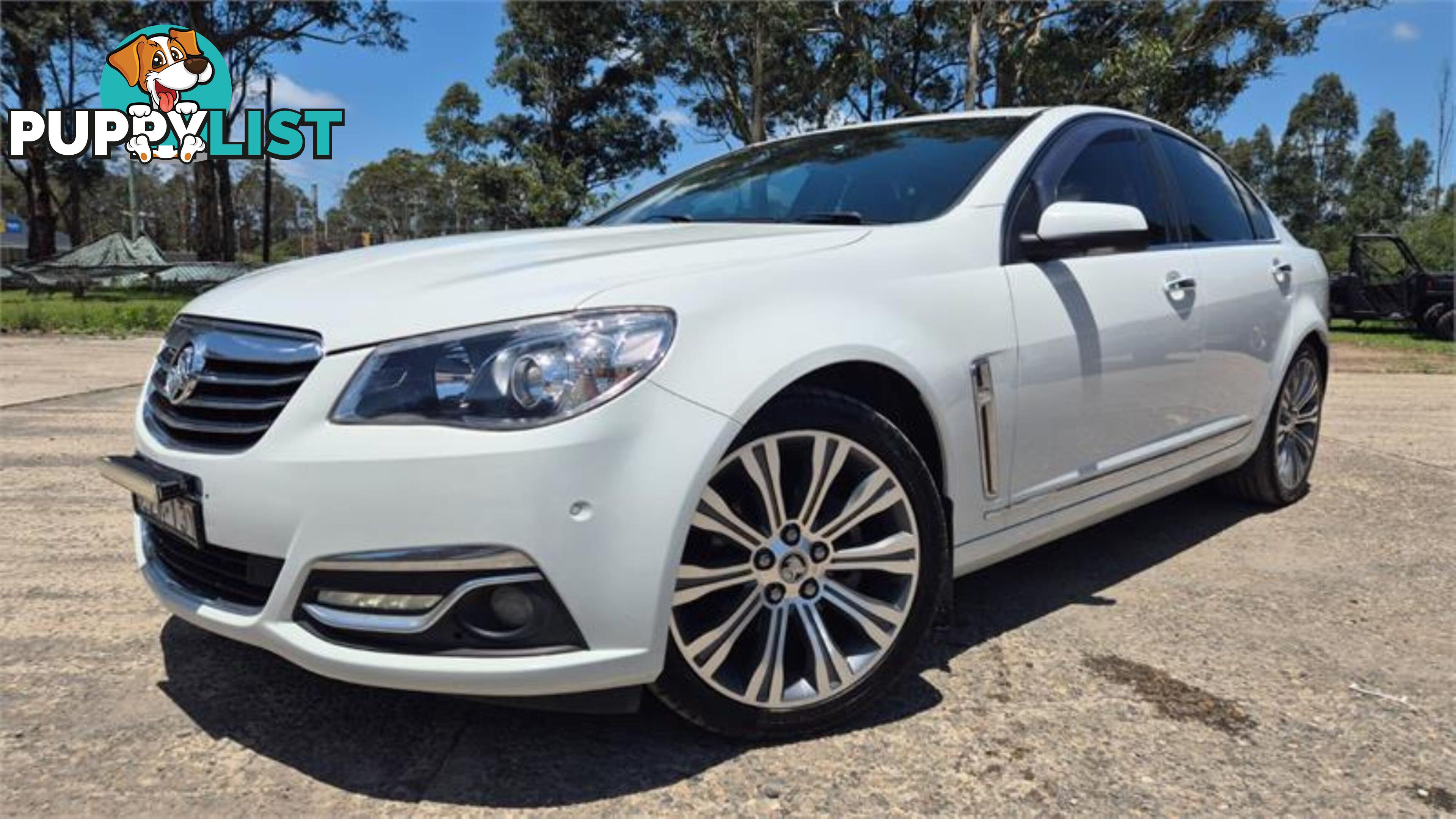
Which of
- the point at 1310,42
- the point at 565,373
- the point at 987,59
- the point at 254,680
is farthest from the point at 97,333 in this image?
the point at 1310,42

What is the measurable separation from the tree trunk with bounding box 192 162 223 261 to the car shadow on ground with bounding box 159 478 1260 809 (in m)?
29.9

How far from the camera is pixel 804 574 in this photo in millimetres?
2258

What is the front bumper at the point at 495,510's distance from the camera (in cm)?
186

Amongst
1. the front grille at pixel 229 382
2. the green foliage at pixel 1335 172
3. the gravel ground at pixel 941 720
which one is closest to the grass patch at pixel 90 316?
the gravel ground at pixel 941 720

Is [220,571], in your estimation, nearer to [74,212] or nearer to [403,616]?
[403,616]

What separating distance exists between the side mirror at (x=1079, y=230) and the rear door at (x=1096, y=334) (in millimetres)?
40

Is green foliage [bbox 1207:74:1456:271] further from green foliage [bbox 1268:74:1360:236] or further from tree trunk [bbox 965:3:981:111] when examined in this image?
tree trunk [bbox 965:3:981:111]

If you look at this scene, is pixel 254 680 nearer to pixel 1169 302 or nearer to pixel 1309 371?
pixel 1169 302

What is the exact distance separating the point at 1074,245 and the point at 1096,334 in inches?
10.8

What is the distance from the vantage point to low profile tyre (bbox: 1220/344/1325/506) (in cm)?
426

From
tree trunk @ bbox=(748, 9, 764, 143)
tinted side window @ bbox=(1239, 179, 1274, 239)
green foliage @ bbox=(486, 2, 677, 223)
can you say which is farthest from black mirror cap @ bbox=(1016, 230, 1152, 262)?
green foliage @ bbox=(486, 2, 677, 223)

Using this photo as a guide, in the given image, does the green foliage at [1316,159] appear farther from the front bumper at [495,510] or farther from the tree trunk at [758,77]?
the front bumper at [495,510]

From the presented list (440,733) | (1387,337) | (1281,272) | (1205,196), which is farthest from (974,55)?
(440,733)

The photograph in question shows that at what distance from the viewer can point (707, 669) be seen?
2.13 m
